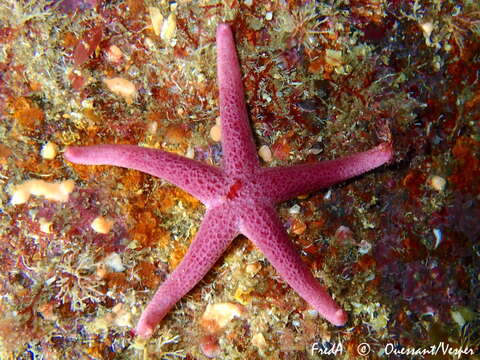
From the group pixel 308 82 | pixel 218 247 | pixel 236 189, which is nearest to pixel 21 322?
pixel 218 247

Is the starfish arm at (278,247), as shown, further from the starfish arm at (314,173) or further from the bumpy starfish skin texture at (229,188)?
the starfish arm at (314,173)

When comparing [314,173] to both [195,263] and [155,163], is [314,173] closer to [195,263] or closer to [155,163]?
[195,263]

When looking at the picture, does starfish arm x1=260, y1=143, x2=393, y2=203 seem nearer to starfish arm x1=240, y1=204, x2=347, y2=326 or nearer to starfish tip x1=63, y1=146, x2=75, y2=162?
starfish arm x1=240, y1=204, x2=347, y2=326

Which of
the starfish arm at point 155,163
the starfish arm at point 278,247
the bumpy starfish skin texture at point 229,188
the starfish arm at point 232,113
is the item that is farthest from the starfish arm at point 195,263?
the starfish arm at point 232,113

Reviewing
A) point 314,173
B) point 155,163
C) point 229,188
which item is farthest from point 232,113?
point 314,173

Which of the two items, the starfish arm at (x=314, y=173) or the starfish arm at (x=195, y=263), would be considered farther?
the starfish arm at (x=314, y=173)

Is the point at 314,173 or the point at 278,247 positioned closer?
the point at 278,247
